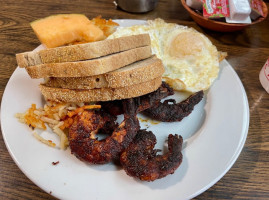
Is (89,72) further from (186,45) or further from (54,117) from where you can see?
A: (186,45)

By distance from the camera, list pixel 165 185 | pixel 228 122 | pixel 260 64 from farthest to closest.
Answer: pixel 260 64
pixel 228 122
pixel 165 185

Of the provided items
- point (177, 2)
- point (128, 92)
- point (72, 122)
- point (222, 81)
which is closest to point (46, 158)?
point (72, 122)

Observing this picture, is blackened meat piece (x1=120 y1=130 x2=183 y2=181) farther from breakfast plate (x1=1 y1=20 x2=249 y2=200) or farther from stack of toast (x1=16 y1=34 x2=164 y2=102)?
stack of toast (x1=16 y1=34 x2=164 y2=102)

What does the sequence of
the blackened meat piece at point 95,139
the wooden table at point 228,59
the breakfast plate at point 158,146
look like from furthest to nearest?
the wooden table at point 228,59
the blackened meat piece at point 95,139
the breakfast plate at point 158,146

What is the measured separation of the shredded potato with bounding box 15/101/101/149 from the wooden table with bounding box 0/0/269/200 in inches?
16.6

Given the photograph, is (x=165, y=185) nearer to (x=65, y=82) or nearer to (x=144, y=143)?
(x=144, y=143)

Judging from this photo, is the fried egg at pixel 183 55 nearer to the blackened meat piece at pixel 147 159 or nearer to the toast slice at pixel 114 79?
the toast slice at pixel 114 79

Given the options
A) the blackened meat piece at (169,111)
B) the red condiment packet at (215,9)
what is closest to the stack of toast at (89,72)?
the blackened meat piece at (169,111)

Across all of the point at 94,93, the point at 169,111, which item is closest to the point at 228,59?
the point at 169,111

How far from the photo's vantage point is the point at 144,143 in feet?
6.66

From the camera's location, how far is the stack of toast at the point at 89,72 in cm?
215

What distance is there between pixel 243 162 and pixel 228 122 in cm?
42

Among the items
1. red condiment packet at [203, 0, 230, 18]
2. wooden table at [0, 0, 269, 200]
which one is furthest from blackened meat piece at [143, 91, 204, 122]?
red condiment packet at [203, 0, 230, 18]

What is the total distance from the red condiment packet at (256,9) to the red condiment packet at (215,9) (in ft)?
1.42
